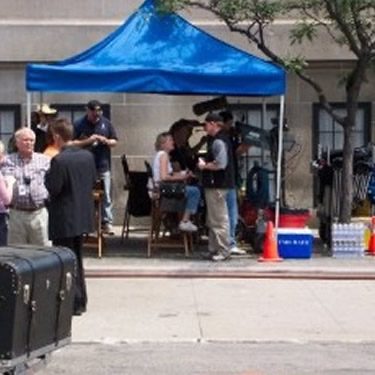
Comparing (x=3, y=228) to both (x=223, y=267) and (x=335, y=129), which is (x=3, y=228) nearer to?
(x=223, y=267)

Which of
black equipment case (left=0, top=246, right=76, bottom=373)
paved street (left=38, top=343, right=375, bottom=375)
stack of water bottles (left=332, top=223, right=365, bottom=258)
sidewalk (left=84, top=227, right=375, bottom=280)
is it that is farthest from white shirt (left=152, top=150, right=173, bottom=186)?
black equipment case (left=0, top=246, right=76, bottom=373)

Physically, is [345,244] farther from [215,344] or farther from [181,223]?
[215,344]

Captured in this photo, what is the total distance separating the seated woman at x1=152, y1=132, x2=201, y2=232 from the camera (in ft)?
41.7

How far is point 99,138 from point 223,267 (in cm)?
252

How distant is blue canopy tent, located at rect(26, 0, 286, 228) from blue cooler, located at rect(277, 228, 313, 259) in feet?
1.62

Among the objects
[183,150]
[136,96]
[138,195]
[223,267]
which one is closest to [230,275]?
[223,267]

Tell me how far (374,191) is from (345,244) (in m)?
1.29

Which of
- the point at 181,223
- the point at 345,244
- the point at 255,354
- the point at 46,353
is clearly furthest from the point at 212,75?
the point at 46,353

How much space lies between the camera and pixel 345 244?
42.2 feet

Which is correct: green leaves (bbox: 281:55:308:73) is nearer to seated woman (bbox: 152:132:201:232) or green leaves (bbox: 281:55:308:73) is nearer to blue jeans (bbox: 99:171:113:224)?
seated woman (bbox: 152:132:201:232)

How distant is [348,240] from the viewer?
12.8 meters

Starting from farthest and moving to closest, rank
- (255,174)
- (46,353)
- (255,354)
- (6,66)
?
1. (6,66)
2. (255,174)
3. (255,354)
4. (46,353)

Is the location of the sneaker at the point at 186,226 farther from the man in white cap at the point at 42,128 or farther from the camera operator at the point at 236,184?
the man in white cap at the point at 42,128

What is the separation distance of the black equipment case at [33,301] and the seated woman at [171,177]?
583 centimetres
